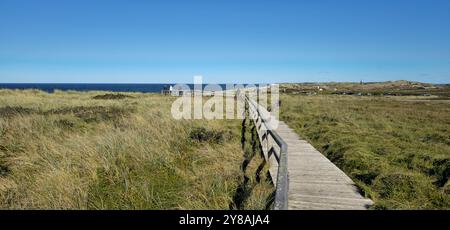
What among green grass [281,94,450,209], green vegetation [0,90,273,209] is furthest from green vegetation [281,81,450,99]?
green vegetation [0,90,273,209]

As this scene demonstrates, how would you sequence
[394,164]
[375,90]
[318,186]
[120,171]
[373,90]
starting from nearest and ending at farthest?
[120,171] → [318,186] → [394,164] → [373,90] → [375,90]

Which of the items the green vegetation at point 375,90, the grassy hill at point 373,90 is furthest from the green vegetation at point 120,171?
the grassy hill at point 373,90

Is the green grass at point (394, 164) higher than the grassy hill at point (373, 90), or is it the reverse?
the grassy hill at point (373, 90)

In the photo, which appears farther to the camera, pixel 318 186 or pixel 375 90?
pixel 375 90

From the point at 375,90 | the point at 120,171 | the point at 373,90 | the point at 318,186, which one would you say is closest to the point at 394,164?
the point at 318,186

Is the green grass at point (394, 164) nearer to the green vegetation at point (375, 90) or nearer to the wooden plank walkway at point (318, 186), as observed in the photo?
the wooden plank walkway at point (318, 186)

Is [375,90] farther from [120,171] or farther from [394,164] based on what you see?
[120,171]

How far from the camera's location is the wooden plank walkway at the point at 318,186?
5949mm

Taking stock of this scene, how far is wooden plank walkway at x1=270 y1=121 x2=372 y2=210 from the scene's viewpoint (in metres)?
5.95

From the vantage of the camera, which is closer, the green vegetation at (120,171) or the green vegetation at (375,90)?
the green vegetation at (120,171)

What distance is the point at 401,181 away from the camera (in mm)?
6938

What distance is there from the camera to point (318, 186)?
22.9 ft
